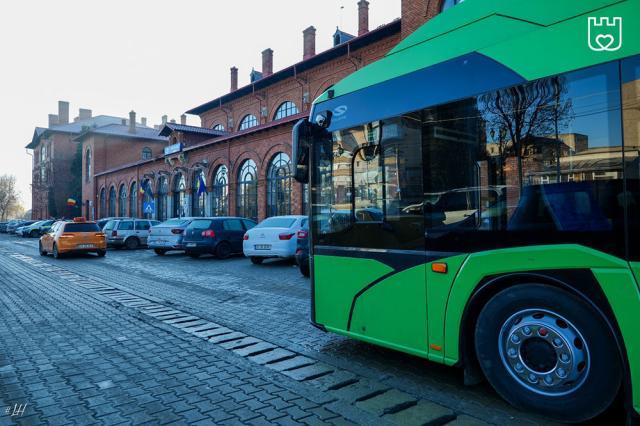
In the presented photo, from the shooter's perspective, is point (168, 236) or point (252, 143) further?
point (252, 143)

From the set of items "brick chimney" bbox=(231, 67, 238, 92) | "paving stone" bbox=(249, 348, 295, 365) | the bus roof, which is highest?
"brick chimney" bbox=(231, 67, 238, 92)

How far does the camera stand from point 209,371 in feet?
14.1

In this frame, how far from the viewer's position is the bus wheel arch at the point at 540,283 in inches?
108

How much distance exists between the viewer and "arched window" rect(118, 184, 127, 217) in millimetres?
46594

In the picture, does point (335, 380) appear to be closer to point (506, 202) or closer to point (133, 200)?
point (506, 202)

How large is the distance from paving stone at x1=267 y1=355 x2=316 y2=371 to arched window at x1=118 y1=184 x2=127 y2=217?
152ft

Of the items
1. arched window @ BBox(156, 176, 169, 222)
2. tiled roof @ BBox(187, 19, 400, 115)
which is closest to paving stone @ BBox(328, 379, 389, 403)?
tiled roof @ BBox(187, 19, 400, 115)

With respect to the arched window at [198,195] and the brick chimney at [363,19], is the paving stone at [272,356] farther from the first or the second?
the brick chimney at [363,19]

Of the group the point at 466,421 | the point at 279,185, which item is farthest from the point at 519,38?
the point at 279,185

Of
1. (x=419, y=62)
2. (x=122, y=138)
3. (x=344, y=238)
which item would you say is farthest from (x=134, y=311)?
(x=122, y=138)

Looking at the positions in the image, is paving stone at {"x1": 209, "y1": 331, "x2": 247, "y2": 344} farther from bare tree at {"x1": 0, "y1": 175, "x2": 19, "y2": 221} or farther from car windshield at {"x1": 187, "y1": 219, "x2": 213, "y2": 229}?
bare tree at {"x1": 0, "y1": 175, "x2": 19, "y2": 221}

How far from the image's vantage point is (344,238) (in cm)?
462

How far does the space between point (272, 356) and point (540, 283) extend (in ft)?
9.14

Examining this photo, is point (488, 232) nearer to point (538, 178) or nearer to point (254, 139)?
point (538, 178)
